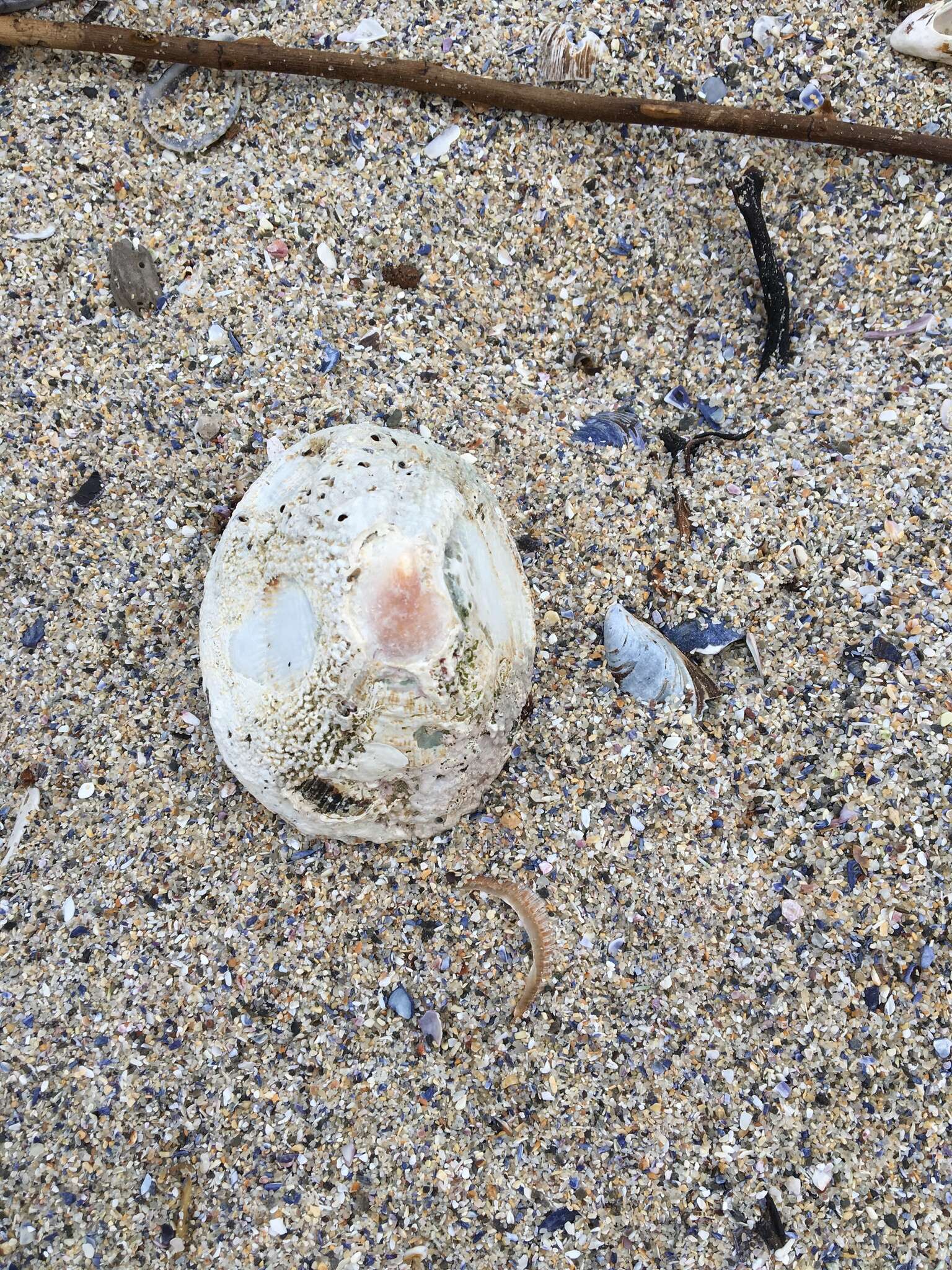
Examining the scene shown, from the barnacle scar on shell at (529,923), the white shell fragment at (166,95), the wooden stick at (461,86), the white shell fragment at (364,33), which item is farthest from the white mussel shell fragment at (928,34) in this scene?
the barnacle scar on shell at (529,923)

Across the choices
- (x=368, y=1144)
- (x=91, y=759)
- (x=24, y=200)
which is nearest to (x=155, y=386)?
(x=24, y=200)

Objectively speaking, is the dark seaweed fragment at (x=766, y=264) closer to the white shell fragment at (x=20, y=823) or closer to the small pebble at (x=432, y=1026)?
the small pebble at (x=432, y=1026)

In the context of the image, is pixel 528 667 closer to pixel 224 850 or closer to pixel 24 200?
pixel 224 850

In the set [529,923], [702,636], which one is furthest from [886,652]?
[529,923]

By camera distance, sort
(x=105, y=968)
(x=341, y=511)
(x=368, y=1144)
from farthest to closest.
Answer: (x=105, y=968) < (x=368, y=1144) < (x=341, y=511)

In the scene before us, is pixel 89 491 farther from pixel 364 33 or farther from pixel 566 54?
pixel 566 54

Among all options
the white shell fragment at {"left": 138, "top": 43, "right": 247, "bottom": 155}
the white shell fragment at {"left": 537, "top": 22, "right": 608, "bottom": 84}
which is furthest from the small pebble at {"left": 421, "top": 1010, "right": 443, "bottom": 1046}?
the white shell fragment at {"left": 537, "top": 22, "right": 608, "bottom": 84}

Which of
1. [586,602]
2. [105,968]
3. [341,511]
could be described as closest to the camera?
[341,511]

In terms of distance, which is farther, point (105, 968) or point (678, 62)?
point (678, 62)
